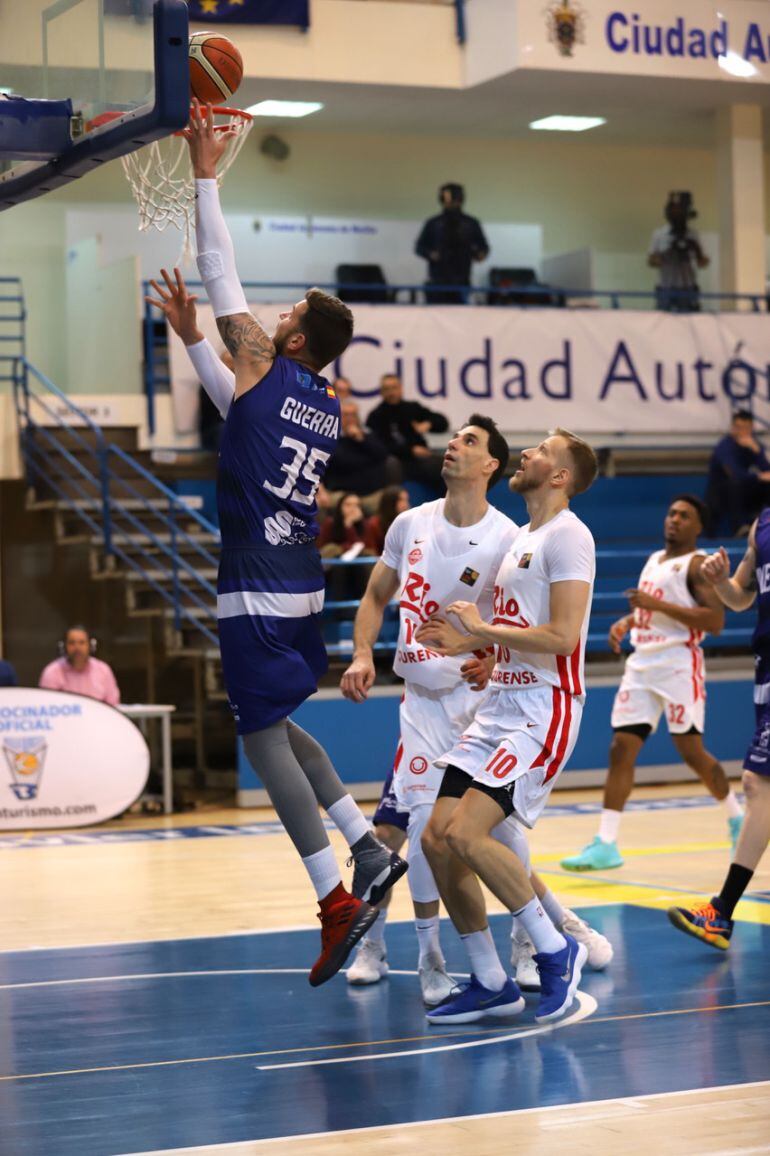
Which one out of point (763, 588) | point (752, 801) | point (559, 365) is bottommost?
point (752, 801)

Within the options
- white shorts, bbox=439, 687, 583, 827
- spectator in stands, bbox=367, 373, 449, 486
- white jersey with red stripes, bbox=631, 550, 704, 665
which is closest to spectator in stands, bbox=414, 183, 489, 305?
spectator in stands, bbox=367, 373, 449, 486

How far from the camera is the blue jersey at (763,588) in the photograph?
279 inches

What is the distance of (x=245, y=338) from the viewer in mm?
5492

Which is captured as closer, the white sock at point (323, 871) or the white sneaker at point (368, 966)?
the white sock at point (323, 871)

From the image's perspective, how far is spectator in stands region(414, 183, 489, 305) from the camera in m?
18.1

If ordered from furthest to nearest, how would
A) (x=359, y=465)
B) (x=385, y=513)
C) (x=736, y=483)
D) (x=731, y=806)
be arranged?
(x=736, y=483) < (x=359, y=465) < (x=385, y=513) < (x=731, y=806)

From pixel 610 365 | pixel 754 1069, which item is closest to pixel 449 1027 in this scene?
pixel 754 1069

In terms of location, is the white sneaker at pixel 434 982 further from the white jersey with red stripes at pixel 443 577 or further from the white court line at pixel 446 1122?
the white court line at pixel 446 1122

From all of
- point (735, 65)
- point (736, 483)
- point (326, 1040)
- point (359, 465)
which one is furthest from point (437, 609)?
point (735, 65)

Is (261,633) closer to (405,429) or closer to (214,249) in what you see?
(214,249)

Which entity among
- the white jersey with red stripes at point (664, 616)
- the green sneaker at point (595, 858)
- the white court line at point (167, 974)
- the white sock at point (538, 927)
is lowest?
the green sneaker at point (595, 858)

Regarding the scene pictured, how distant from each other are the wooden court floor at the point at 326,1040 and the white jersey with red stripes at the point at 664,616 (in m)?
1.37

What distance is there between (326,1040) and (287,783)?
2.94 ft

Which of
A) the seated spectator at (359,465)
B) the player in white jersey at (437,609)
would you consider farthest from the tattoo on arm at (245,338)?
the seated spectator at (359,465)
